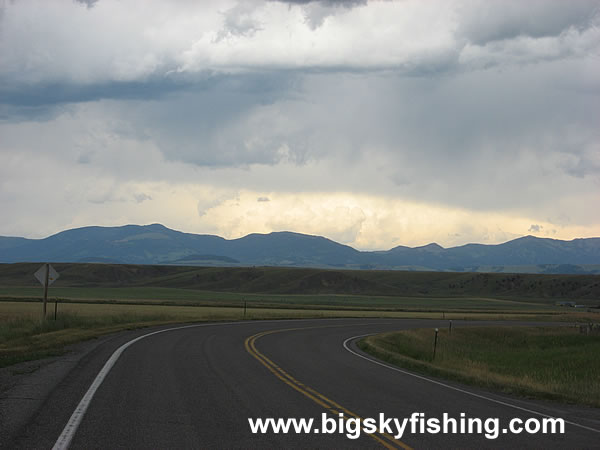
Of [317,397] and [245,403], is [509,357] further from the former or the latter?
[245,403]

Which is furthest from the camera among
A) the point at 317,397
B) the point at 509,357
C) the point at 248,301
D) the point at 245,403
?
the point at 248,301

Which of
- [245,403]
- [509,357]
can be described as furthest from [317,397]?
[509,357]

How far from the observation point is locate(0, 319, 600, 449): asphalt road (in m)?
9.52

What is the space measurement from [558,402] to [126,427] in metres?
10.6

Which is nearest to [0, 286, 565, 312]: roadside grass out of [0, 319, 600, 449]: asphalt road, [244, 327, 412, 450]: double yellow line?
[244, 327, 412, 450]: double yellow line

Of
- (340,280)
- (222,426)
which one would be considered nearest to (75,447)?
(222,426)

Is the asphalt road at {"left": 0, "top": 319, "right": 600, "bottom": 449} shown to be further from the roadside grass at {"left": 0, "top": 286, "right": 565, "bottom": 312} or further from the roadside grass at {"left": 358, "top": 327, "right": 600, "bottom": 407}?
the roadside grass at {"left": 0, "top": 286, "right": 565, "bottom": 312}

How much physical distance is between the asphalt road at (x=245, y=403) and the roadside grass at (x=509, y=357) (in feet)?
5.37

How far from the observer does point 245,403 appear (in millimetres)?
12289

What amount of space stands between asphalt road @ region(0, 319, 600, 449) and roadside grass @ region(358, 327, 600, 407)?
164 centimetres

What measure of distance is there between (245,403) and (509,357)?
27677 mm

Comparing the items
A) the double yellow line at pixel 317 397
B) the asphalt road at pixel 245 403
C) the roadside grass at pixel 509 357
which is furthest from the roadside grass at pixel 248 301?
the asphalt road at pixel 245 403

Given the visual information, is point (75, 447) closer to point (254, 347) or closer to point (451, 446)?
point (451, 446)

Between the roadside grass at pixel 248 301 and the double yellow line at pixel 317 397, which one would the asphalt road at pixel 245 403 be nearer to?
the double yellow line at pixel 317 397
